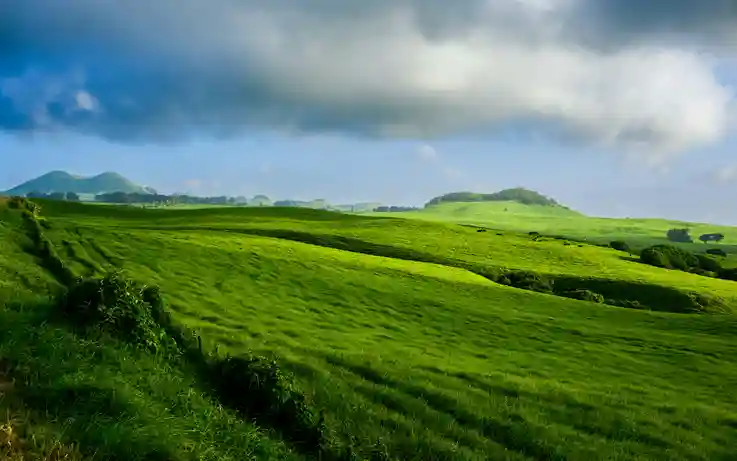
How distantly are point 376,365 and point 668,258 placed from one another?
90.9 m

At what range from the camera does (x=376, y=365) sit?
21.9 meters

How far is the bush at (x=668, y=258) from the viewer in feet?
313

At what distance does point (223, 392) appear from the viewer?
1600 cm

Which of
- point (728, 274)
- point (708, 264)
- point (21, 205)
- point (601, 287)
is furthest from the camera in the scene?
point (708, 264)

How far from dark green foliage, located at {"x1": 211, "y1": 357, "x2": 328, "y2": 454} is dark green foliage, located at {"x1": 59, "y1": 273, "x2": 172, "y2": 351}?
2.18m

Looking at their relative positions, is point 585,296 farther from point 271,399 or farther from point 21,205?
point 271,399

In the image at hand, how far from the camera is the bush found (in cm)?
9532

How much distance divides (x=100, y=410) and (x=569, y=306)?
128ft

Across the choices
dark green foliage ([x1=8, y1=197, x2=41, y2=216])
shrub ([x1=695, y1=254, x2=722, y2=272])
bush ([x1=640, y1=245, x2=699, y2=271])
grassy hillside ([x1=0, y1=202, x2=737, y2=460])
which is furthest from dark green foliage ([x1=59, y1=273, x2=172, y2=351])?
shrub ([x1=695, y1=254, x2=722, y2=272])

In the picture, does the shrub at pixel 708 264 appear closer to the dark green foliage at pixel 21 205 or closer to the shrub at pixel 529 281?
the shrub at pixel 529 281

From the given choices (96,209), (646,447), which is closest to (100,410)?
(646,447)

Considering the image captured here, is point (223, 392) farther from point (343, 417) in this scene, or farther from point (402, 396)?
point (402, 396)

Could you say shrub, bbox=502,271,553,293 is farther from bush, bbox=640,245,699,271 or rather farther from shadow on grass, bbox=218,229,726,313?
bush, bbox=640,245,699,271

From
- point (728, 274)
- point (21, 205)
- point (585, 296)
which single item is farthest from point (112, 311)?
point (728, 274)
